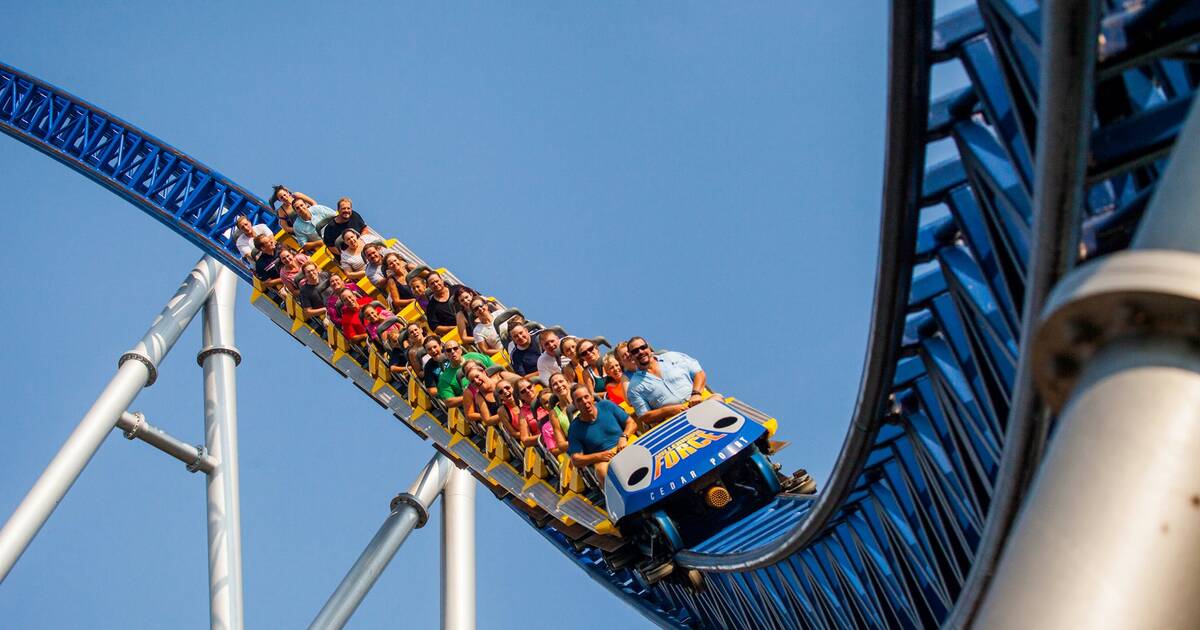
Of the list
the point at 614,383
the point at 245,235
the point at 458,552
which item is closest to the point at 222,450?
the point at 458,552

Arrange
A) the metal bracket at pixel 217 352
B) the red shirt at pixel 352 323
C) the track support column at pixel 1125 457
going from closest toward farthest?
the track support column at pixel 1125 457, the red shirt at pixel 352 323, the metal bracket at pixel 217 352

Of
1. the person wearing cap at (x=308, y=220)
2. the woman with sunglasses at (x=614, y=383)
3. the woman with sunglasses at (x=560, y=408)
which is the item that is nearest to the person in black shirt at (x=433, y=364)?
the woman with sunglasses at (x=560, y=408)

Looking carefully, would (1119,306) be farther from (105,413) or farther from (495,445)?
(105,413)

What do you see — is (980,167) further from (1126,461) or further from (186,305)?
(186,305)

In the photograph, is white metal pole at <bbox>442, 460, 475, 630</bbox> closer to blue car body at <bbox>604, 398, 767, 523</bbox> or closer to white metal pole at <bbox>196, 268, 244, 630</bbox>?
white metal pole at <bbox>196, 268, 244, 630</bbox>

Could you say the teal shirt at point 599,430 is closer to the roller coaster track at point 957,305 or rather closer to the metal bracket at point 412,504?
the roller coaster track at point 957,305

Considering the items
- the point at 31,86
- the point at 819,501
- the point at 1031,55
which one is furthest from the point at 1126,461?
the point at 31,86
